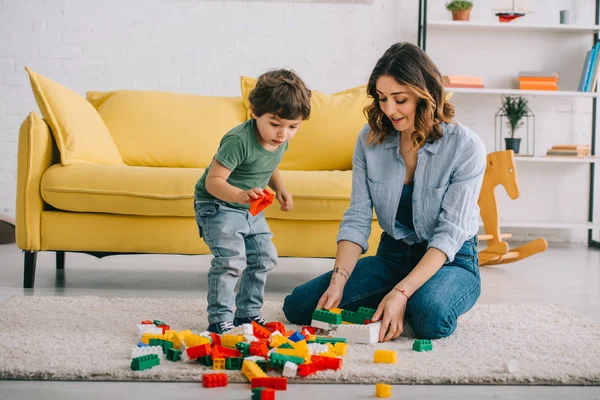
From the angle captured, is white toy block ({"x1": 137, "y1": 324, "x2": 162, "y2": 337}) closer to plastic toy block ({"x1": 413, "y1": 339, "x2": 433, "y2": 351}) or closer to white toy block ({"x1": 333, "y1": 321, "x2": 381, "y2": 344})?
white toy block ({"x1": 333, "y1": 321, "x2": 381, "y2": 344})

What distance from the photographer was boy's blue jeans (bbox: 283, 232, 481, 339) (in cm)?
196

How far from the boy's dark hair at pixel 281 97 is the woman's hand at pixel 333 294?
0.47 m

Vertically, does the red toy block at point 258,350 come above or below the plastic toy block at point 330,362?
above

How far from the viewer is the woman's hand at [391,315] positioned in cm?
188

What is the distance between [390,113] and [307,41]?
276 centimetres

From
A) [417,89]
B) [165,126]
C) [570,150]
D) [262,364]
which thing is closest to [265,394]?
[262,364]

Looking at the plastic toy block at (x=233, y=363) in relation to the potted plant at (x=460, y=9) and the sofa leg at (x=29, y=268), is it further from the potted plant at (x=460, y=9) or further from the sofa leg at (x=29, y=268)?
the potted plant at (x=460, y=9)

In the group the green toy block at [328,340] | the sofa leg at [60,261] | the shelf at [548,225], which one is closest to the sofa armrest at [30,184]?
the sofa leg at [60,261]

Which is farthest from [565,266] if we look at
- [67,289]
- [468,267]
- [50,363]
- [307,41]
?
[50,363]

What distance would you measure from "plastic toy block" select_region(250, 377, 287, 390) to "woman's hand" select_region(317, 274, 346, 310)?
508 mm

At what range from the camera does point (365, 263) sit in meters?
2.21

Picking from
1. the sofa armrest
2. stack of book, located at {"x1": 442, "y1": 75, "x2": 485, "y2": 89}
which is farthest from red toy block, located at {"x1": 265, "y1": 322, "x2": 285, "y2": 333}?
stack of book, located at {"x1": 442, "y1": 75, "x2": 485, "y2": 89}

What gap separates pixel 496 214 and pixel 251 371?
8.22 ft

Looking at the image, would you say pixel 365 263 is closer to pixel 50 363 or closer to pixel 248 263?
pixel 248 263
